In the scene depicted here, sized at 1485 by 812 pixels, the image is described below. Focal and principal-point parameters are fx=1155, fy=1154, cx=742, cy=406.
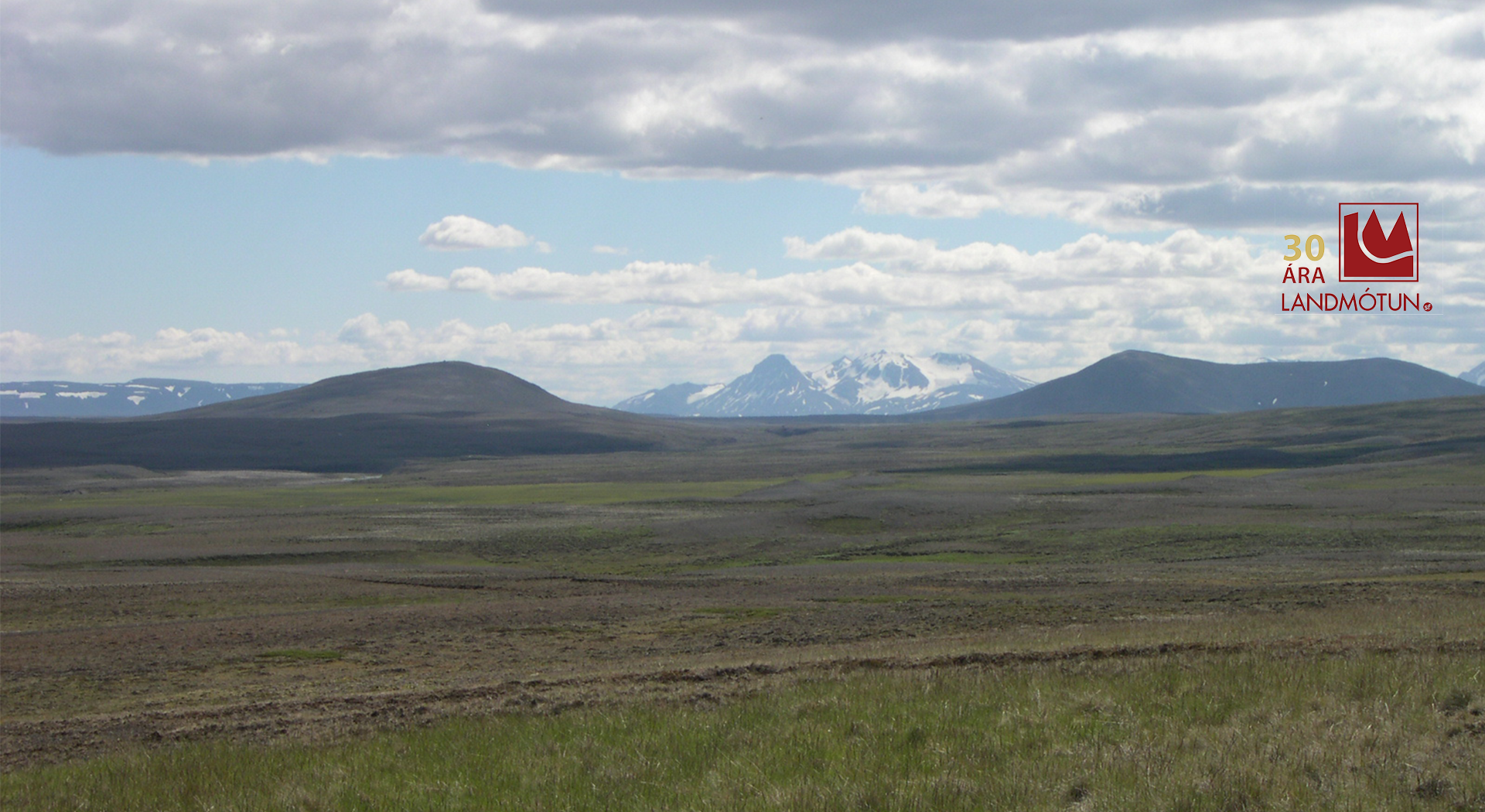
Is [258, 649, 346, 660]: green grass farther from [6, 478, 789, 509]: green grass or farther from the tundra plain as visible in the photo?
[6, 478, 789, 509]: green grass

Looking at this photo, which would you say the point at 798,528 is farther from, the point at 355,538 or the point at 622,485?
the point at 622,485

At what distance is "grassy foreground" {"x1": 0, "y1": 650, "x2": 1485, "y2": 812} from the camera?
8.34 metres

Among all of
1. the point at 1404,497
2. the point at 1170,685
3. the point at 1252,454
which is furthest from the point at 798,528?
the point at 1252,454

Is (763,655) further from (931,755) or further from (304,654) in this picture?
(931,755)

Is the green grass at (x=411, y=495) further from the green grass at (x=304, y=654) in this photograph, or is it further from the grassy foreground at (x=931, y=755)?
the grassy foreground at (x=931, y=755)

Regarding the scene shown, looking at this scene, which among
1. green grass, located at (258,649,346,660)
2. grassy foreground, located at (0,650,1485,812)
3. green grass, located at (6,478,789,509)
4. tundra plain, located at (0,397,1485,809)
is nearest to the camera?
grassy foreground, located at (0,650,1485,812)

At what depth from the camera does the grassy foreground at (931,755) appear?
27.4ft

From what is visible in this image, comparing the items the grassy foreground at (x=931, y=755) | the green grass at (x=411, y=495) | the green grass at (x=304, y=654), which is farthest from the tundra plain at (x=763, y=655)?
the green grass at (x=411, y=495)

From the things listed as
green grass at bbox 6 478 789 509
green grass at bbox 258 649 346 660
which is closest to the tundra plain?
green grass at bbox 258 649 346 660

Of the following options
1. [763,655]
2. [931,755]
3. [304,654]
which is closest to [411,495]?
[304,654]

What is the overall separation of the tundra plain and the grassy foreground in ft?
0.17

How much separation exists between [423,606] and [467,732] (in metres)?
24.1

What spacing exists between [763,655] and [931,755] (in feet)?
39.9

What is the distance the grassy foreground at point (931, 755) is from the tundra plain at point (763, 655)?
0.05 m
